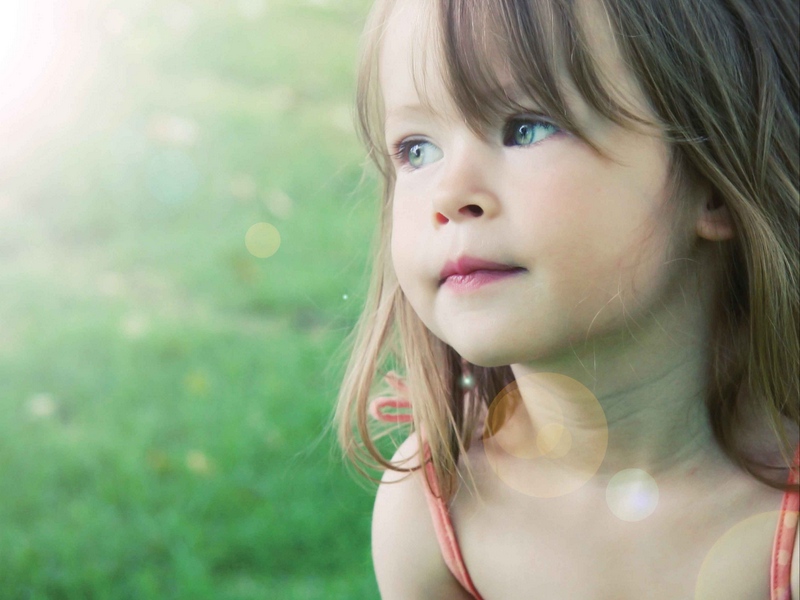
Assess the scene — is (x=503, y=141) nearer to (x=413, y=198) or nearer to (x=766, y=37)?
(x=413, y=198)

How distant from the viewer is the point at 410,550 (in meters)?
1.78

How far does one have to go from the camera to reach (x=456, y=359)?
1901 millimetres

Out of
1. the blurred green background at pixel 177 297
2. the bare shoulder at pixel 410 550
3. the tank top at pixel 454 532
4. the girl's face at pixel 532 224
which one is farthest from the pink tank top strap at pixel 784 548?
the blurred green background at pixel 177 297

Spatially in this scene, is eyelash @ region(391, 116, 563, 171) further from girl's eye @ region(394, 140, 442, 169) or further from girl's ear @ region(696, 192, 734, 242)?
girl's ear @ region(696, 192, 734, 242)

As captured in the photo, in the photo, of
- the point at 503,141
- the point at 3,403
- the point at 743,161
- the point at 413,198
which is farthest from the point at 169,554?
the point at 743,161

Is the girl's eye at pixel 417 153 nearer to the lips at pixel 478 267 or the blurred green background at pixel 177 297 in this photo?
the lips at pixel 478 267

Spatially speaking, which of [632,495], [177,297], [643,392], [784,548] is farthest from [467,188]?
[177,297]

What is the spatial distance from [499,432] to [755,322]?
507 millimetres

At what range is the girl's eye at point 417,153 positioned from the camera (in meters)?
1.56

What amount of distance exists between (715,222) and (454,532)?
0.71 m

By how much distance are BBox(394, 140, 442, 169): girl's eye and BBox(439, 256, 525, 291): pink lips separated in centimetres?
22

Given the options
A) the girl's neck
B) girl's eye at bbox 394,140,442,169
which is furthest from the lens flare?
girl's eye at bbox 394,140,442,169

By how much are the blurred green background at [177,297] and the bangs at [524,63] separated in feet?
2.45

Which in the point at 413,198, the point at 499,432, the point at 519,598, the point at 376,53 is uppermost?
the point at 376,53
